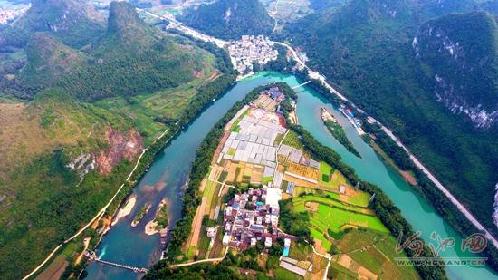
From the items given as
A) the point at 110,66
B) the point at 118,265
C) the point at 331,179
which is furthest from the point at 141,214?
the point at 110,66

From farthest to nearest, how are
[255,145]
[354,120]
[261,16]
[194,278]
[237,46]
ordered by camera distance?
[261,16], [237,46], [354,120], [255,145], [194,278]

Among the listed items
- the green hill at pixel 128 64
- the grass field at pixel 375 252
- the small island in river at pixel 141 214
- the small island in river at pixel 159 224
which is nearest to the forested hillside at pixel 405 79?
the grass field at pixel 375 252

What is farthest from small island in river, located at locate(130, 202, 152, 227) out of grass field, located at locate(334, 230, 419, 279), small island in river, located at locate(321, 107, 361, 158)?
small island in river, located at locate(321, 107, 361, 158)

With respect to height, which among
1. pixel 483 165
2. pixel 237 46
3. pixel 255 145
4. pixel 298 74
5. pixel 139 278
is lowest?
pixel 139 278

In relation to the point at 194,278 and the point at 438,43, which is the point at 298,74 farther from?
the point at 194,278

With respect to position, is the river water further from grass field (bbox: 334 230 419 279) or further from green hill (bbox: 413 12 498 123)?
green hill (bbox: 413 12 498 123)

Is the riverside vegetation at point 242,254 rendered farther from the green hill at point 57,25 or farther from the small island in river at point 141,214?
the green hill at point 57,25

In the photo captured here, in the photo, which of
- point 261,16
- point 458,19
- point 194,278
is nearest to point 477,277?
point 194,278
